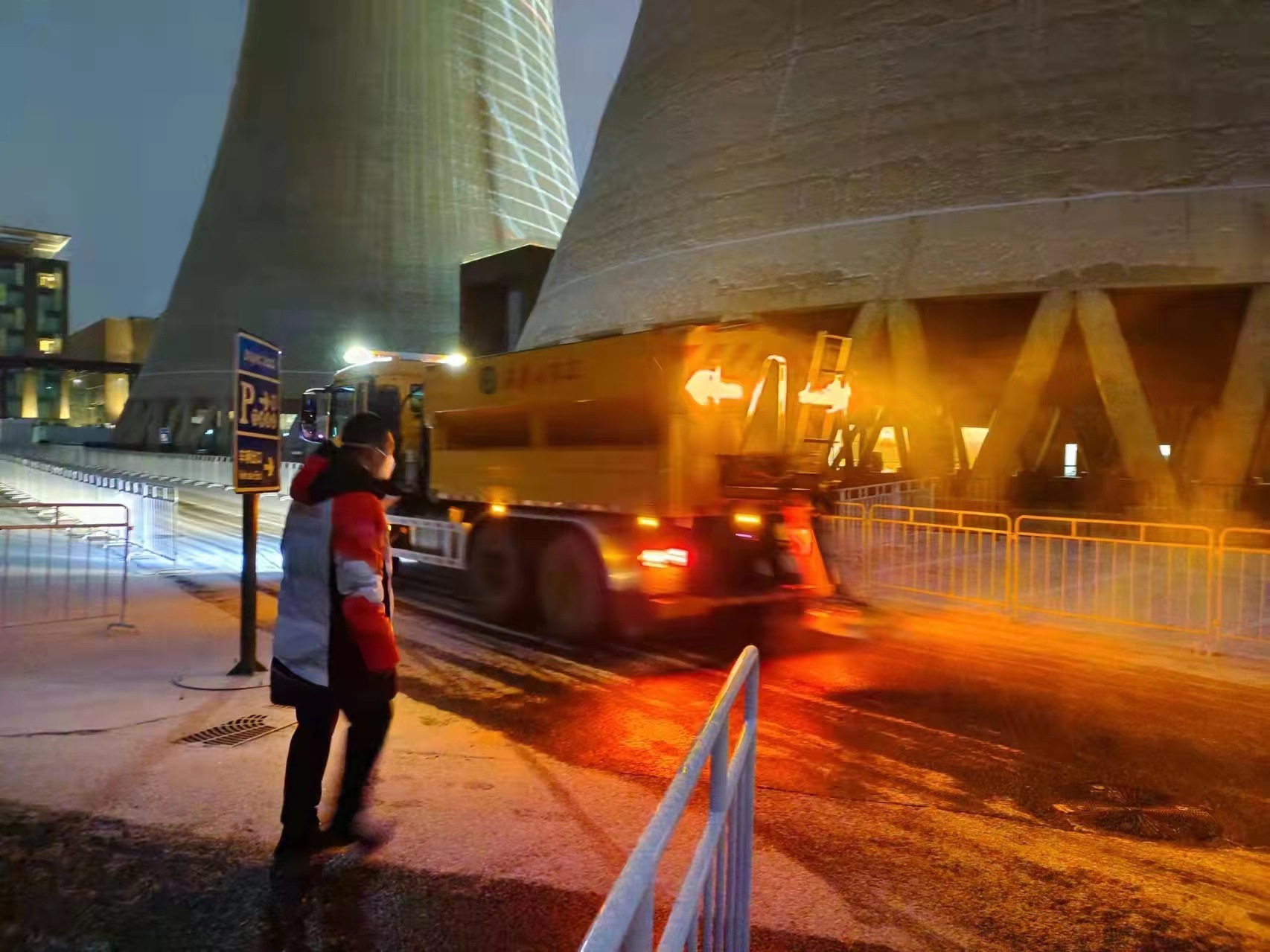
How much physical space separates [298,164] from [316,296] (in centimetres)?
754

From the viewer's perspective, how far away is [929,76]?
19.0 meters

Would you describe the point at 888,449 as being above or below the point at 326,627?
above

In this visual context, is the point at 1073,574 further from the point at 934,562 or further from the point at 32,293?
the point at 32,293

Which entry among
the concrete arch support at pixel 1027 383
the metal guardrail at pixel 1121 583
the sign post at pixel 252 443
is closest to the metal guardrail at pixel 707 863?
the sign post at pixel 252 443

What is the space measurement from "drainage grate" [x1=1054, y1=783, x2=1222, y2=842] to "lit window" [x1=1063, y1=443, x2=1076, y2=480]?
3704 centimetres

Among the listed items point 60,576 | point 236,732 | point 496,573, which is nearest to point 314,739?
point 236,732

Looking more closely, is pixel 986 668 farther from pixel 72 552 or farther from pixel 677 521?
pixel 72 552

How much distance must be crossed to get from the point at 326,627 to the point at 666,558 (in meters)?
4.79

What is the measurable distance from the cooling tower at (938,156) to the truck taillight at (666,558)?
12.1 m

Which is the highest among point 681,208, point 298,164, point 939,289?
point 298,164

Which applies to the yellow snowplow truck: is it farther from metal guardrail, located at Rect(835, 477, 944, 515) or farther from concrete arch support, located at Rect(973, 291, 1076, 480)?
concrete arch support, located at Rect(973, 291, 1076, 480)

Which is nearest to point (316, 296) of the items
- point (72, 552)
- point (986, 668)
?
point (72, 552)

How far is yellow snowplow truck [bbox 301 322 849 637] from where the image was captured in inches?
324

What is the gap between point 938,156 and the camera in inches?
732
